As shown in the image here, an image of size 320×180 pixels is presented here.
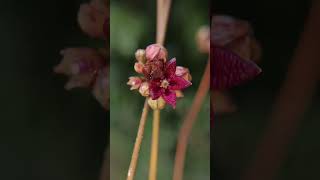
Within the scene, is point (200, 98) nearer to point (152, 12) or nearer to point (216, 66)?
point (216, 66)

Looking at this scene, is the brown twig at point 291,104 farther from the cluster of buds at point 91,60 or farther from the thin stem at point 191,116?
the cluster of buds at point 91,60

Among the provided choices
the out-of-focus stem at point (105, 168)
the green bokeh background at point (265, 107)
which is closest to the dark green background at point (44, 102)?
the out-of-focus stem at point (105, 168)

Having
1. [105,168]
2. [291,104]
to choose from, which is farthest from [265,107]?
[105,168]

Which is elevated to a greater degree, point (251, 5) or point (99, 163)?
point (251, 5)

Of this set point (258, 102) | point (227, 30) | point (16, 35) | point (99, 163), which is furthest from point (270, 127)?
point (16, 35)

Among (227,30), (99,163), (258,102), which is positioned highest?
(227,30)

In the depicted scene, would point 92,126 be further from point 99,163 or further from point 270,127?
point 270,127
